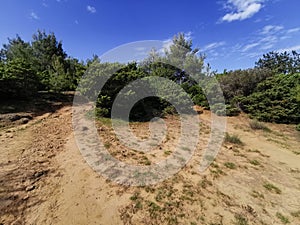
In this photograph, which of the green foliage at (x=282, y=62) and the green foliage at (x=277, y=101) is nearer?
the green foliage at (x=277, y=101)

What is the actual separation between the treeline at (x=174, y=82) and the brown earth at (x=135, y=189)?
332 centimetres

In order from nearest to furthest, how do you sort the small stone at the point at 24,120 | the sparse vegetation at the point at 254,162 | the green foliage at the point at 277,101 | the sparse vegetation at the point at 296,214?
the sparse vegetation at the point at 296,214 → the sparse vegetation at the point at 254,162 → the small stone at the point at 24,120 → the green foliage at the point at 277,101

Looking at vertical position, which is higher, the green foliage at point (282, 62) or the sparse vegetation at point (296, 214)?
the green foliage at point (282, 62)

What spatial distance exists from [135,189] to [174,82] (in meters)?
9.20

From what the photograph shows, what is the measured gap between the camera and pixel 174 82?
1112 centimetres

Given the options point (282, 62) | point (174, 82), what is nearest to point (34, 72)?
point (174, 82)

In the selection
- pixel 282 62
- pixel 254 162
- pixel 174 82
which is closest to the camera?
pixel 254 162

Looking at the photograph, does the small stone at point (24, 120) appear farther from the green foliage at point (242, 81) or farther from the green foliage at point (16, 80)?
the green foliage at point (242, 81)

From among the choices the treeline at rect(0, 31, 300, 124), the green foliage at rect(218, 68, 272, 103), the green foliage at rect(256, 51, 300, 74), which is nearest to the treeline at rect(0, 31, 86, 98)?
the treeline at rect(0, 31, 300, 124)

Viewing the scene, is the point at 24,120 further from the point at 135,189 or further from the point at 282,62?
the point at 282,62

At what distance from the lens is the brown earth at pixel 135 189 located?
233 cm

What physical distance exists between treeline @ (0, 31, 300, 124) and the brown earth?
332 cm

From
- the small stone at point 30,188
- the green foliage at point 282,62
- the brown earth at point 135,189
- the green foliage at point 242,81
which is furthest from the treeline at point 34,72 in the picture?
the green foliage at point 282,62

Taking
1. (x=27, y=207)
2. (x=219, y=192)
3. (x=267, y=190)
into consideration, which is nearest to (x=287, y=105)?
(x=267, y=190)
